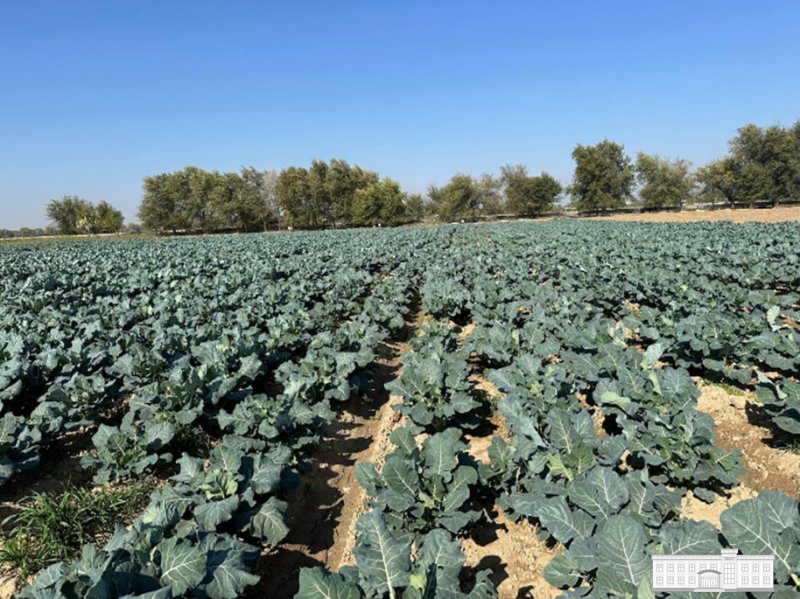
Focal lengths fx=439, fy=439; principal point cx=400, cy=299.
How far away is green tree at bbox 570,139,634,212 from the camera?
72.1m

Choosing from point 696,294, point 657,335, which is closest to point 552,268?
point 696,294

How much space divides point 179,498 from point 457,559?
1.82 m

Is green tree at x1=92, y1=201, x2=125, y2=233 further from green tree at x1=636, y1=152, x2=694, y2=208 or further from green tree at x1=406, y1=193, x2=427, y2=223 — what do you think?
green tree at x1=636, y1=152, x2=694, y2=208

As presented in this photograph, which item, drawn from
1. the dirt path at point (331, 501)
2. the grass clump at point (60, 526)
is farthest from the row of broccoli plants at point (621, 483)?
the grass clump at point (60, 526)

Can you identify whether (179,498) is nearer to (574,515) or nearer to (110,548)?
(110,548)

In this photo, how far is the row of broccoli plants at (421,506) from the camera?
6.70ft

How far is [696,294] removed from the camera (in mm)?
7684

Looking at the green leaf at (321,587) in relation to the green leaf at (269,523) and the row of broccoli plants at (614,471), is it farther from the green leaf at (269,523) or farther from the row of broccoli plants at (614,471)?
Answer: the row of broccoli plants at (614,471)

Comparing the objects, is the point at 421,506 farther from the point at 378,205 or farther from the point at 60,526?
the point at 378,205

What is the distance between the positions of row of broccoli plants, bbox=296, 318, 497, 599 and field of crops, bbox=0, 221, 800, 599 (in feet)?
0.05

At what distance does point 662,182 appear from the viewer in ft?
231

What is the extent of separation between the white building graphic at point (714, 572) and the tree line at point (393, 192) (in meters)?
73.7

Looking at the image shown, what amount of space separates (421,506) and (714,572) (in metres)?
1.62

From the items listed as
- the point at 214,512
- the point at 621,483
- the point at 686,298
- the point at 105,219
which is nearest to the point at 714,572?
the point at 621,483
